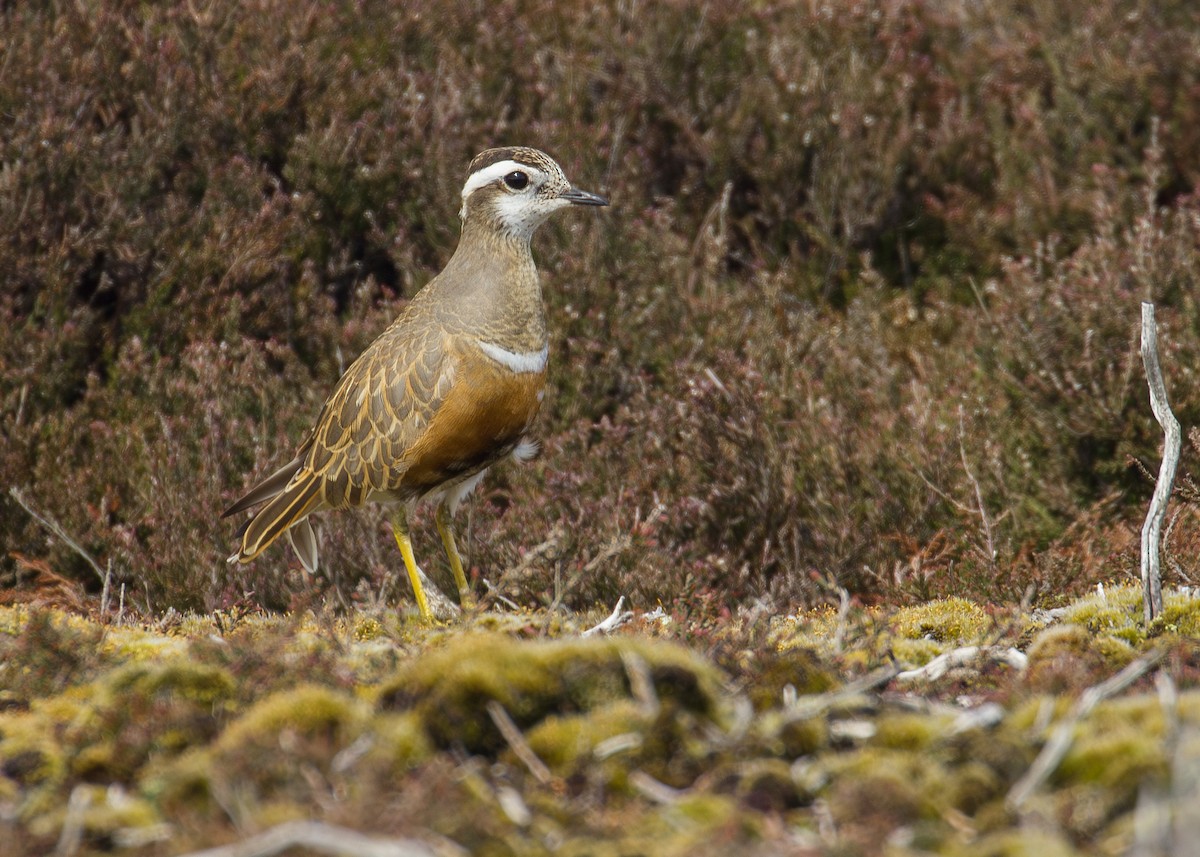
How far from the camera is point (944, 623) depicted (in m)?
4.23

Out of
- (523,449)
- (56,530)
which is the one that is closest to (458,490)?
(523,449)

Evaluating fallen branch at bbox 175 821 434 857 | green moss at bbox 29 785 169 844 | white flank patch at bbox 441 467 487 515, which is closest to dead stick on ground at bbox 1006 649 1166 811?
fallen branch at bbox 175 821 434 857

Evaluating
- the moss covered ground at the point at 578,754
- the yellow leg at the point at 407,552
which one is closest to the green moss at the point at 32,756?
the moss covered ground at the point at 578,754

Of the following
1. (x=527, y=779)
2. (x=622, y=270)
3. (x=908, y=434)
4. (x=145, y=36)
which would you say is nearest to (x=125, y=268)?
(x=145, y=36)

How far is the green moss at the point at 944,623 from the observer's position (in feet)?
13.5

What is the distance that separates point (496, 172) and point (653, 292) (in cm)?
220

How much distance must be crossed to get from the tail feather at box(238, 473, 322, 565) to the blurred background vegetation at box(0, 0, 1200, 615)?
300 mm

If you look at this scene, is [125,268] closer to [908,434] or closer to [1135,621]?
[908,434]

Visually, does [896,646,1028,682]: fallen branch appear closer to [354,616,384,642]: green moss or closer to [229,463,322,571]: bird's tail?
[354,616,384,642]: green moss

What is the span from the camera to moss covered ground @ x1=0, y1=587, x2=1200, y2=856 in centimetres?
201

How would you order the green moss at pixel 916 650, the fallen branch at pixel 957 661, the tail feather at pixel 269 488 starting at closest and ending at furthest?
the fallen branch at pixel 957 661 → the green moss at pixel 916 650 → the tail feather at pixel 269 488

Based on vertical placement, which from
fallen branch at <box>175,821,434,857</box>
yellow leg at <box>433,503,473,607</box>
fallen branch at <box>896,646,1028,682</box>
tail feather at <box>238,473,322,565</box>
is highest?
fallen branch at <box>175,821,434,857</box>

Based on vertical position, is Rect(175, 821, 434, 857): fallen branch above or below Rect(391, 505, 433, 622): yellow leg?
above

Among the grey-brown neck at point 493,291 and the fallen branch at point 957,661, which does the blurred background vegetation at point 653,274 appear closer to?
the grey-brown neck at point 493,291
